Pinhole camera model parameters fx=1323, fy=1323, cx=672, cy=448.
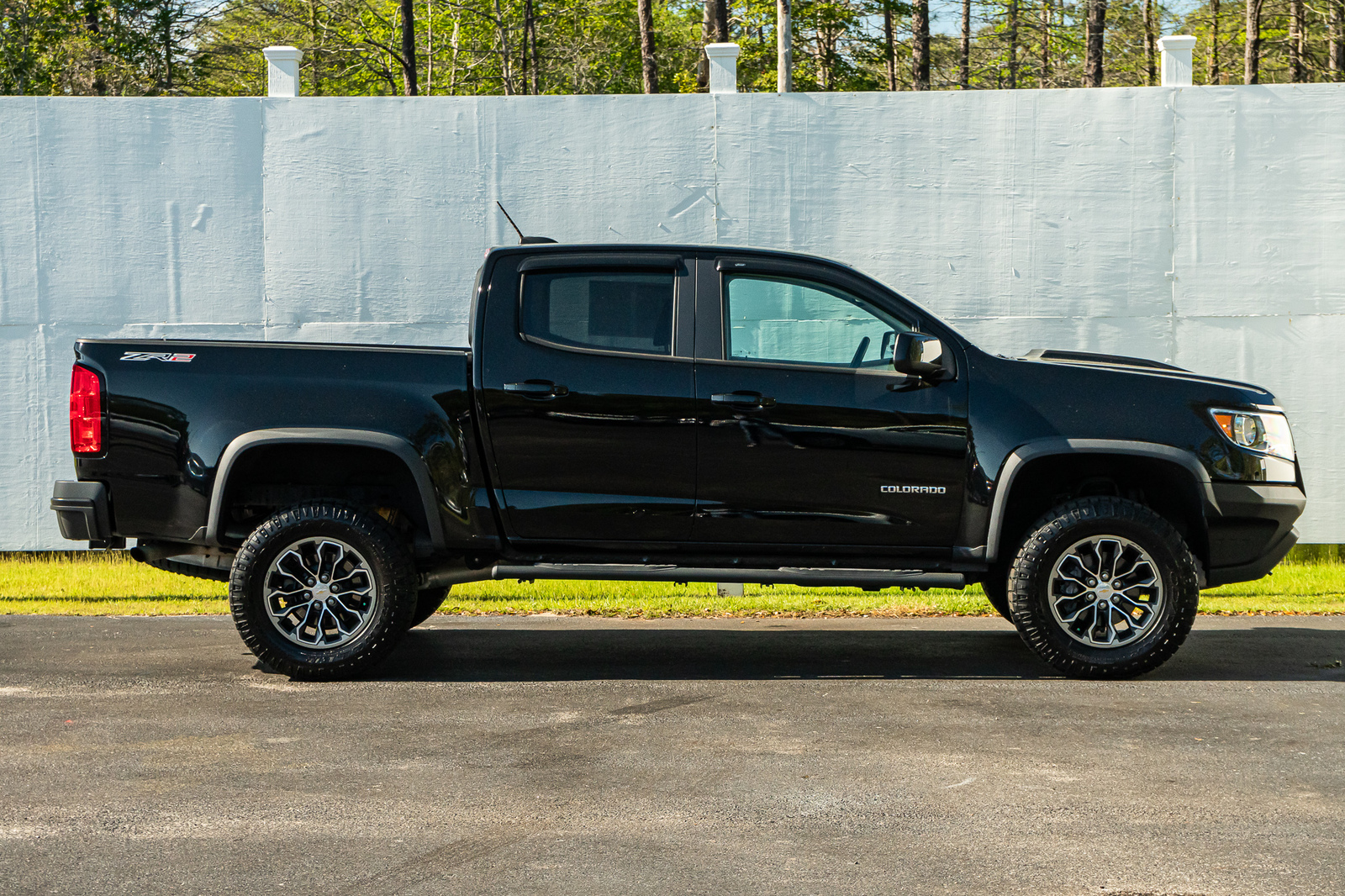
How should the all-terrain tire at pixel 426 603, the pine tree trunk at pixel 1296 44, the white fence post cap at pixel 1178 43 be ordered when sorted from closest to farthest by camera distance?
the all-terrain tire at pixel 426 603 < the white fence post cap at pixel 1178 43 < the pine tree trunk at pixel 1296 44

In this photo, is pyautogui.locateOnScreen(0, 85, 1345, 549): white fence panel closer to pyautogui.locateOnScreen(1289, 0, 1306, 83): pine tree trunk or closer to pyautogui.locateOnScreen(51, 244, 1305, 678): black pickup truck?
pyautogui.locateOnScreen(51, 244, 1305, 678): black pickup truck

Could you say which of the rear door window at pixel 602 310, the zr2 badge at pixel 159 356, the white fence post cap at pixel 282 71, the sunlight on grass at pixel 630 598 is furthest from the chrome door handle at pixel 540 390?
the white fence post cap at pixel 282 71

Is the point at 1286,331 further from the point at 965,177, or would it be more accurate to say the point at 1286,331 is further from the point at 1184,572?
the point at 1184,572

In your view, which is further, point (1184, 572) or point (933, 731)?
point (1184, 572)

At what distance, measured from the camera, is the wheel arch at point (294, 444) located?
→ 630 centimetres

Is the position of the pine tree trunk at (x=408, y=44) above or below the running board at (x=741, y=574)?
above

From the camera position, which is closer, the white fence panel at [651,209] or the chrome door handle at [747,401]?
the chrome door handle at [747,401]

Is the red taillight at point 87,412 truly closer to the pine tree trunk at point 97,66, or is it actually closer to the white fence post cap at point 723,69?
the white fence post cap at point 723,69

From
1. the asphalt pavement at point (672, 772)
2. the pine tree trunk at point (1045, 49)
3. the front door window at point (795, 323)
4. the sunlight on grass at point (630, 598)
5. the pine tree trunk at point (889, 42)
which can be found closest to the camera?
the asphalt pavement at point (672, 772)

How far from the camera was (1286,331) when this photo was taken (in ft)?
35.0

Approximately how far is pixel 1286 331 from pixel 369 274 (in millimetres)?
7452

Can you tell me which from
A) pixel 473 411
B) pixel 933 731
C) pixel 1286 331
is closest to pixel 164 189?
pixel 473 411

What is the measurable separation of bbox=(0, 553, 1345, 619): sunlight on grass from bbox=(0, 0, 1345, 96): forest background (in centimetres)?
2120

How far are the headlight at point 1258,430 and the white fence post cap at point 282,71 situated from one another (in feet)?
26.6
